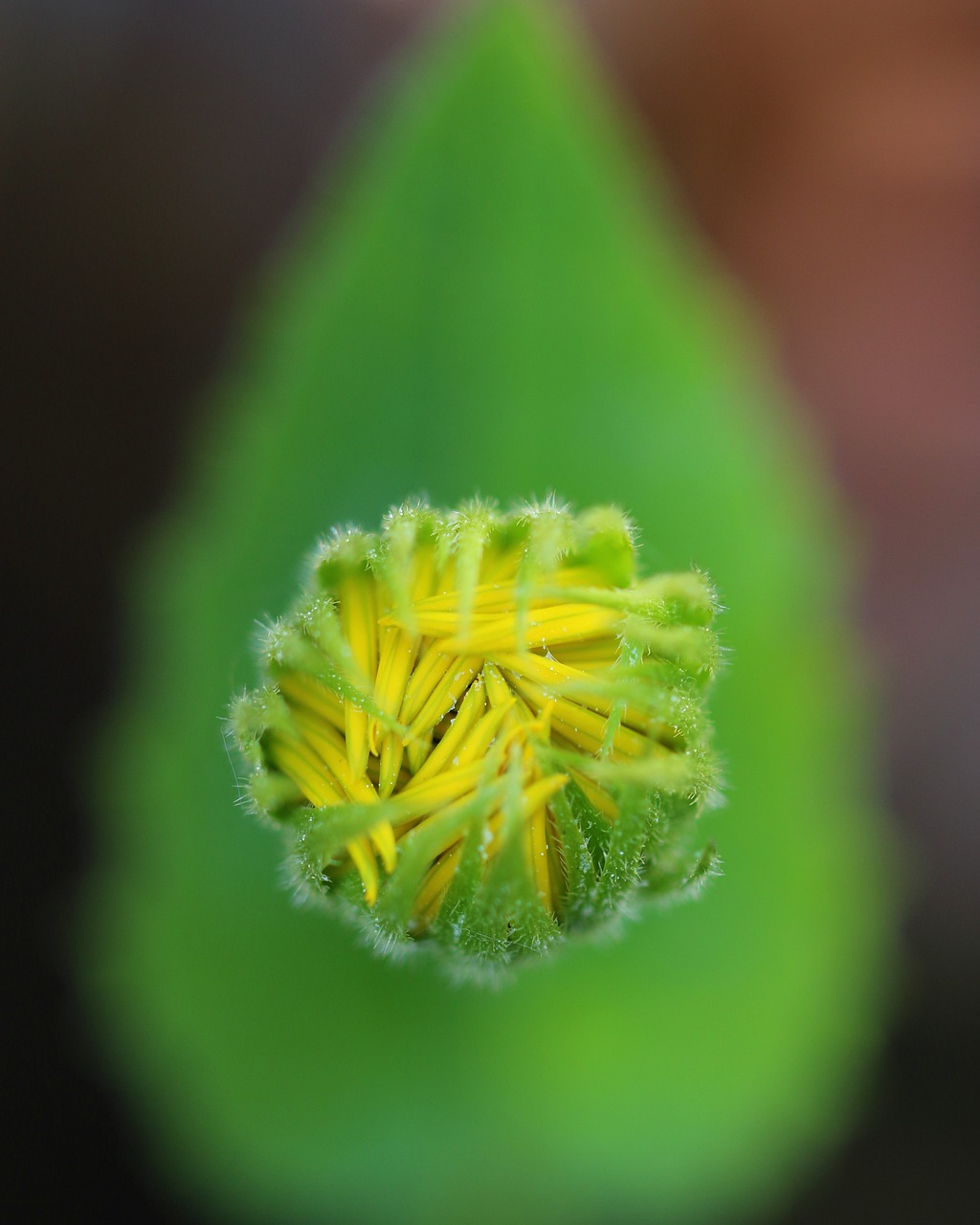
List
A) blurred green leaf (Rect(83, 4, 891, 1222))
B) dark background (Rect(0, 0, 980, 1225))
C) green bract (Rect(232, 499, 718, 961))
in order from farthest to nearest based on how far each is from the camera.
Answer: dark background (Rect(0, 0, 980, 1225)) → blurred green leaf (Rect(83, 4, 891, 1222)) → green bract (Rect(232, 499, 718, 961))

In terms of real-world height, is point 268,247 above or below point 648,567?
above

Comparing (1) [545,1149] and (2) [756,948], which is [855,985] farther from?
(1) [545,1149]

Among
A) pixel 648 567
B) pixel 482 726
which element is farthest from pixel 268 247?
pixel 482 726

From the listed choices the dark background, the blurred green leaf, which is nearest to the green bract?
the blurred green leaf

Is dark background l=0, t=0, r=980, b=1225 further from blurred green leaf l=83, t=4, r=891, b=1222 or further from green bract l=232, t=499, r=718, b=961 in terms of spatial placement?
green bract l=232, t=499, r=718, b=961

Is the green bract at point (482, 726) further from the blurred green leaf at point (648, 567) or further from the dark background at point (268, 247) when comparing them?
the dark background at point (268, 247)

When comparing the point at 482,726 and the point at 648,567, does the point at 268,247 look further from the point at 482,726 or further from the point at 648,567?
the point at 482,726
